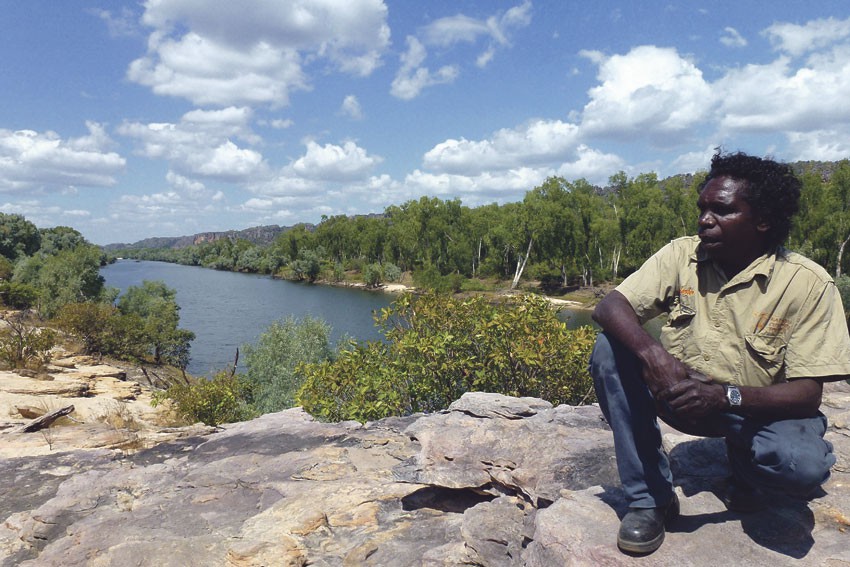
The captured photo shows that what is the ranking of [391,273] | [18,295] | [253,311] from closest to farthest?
[18,295] → [253,311] → [391,273]

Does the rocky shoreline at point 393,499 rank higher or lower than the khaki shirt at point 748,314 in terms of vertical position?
lower

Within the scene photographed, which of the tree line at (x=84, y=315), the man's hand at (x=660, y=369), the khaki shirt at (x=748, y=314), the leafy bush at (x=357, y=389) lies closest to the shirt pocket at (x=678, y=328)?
the khaki shirt at (x=748, y=314)

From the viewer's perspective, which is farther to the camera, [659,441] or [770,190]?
[659,441]

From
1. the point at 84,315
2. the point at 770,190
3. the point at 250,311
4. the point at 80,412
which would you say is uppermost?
the point at 770,190

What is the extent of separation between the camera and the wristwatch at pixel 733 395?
8.79 feet

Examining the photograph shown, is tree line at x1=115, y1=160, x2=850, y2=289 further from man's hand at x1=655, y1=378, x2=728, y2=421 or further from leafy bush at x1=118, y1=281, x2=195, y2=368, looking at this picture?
man's hand at x1=655, y1=378, x2=728, y2=421

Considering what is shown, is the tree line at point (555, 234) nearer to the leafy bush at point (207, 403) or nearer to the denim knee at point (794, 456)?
the leafy bush at point (207, 403)

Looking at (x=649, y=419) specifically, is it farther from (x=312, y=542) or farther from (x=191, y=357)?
(x=191, y=357)

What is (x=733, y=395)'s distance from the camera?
269cm

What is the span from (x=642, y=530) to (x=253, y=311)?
55.0 metres

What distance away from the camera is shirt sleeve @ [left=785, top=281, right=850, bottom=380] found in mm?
2666

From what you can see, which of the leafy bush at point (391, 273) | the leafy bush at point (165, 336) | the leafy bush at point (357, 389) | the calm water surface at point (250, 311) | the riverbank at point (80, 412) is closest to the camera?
the riverbank at point (80, 412)

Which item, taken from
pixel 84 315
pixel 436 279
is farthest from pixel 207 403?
pixel 436 279

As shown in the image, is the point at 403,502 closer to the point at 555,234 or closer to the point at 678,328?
the point at 678,328
